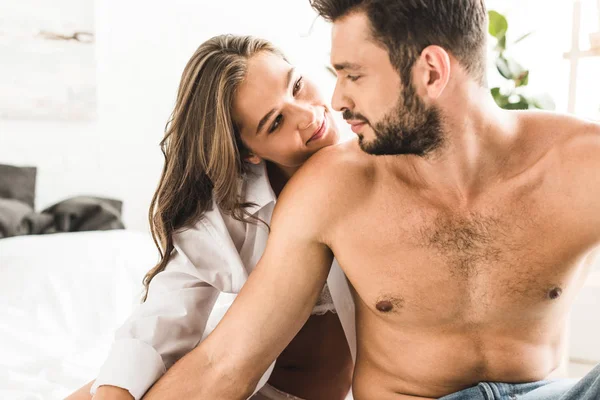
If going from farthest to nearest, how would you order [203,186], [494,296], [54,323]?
1. [54,323]
2. [203,186]
3. [494,296]

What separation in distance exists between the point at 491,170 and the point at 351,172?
0.85 feet

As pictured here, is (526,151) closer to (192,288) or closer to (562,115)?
(562,115)

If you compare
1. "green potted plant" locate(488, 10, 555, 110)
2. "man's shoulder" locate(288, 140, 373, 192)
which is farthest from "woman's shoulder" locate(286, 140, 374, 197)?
"green potted plant" locate(488, 10, 555, 110)

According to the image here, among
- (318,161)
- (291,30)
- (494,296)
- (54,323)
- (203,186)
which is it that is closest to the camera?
(494,296)

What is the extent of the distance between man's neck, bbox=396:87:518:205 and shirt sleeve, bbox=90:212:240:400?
43 cm

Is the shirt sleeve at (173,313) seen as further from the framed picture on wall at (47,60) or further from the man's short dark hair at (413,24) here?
the framed picture on wall at (47,60)

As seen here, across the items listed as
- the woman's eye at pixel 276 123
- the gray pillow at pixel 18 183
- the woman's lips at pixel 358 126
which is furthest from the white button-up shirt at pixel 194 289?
the gray pillow at pixel 18 183

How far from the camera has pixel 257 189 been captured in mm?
1397

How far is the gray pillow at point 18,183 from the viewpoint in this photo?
2.40 meters

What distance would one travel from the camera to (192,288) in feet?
4.31

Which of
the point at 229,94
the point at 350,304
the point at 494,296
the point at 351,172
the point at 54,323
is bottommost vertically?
the point at 54,323

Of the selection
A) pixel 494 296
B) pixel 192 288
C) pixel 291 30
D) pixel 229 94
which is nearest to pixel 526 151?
pixel 494 296

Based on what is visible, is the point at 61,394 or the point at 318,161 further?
the point at 61,394

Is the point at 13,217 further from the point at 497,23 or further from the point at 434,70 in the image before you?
the point at 497,23
